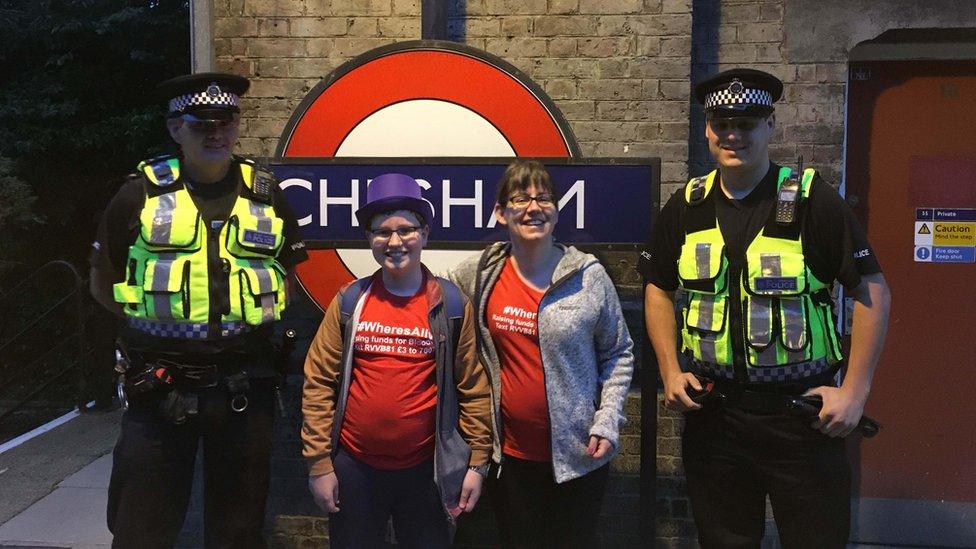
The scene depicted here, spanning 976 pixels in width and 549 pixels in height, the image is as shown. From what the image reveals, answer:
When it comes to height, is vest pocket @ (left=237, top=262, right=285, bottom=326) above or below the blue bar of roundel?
below

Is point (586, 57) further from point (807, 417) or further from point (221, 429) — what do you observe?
point (221, 429)

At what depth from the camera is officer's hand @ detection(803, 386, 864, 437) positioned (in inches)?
95.0

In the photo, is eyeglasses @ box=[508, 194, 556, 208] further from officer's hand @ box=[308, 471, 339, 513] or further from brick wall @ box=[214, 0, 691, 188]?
brick wall @ box=[214, 0, 691, 188]

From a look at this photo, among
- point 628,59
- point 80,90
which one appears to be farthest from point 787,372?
point 80,90

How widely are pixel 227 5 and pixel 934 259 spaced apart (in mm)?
3380

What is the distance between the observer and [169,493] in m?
2.70

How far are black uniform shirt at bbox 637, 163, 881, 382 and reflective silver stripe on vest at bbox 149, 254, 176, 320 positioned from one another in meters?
1.57

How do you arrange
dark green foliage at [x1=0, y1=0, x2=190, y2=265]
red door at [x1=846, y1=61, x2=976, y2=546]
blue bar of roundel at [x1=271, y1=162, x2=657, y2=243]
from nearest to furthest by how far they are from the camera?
blue bar of roundel at [x1=271, y1=162, x2=657, y2=243]
red door at [x1=846, y1=61, x2=976, y2=546]
dark green foliage at [x1=0, y1=0, x2=190, y2=265]

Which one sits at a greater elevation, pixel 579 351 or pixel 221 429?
pixel 579 351

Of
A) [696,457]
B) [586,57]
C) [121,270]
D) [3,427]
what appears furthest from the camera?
[3,427]

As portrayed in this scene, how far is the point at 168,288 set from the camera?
2.62 metres

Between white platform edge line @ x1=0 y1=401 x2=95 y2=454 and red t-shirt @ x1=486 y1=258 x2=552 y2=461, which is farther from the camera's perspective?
white platform edge line @ x1=0 y1=401 x2=95 y2=454

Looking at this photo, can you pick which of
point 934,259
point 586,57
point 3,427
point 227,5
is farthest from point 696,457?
point 3,427

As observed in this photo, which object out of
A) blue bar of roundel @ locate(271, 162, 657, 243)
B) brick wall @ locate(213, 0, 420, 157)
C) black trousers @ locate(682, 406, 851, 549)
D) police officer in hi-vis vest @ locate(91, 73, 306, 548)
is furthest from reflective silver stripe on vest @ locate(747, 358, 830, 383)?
brick wall @ locate(213, 0, 420, 157)
